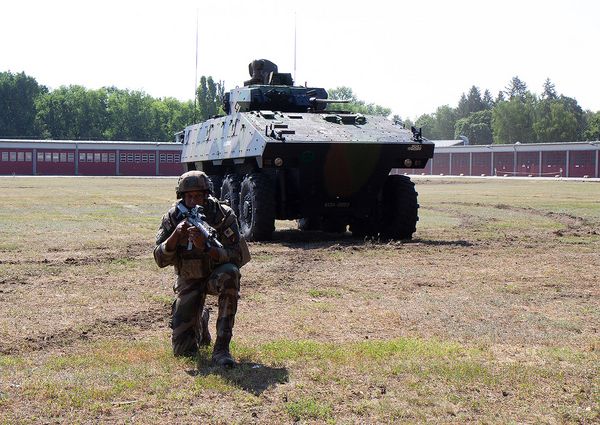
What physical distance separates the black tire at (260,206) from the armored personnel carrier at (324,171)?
0.05 ft

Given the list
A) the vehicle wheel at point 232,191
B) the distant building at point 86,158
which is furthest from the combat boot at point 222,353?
the distant building at point 86,158

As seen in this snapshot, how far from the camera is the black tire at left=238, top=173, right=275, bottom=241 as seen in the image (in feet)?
48.3

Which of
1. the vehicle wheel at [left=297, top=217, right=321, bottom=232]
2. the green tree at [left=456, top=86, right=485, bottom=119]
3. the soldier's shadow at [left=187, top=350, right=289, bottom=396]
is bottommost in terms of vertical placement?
the soldier's shadow at [left=187, top=350, right=289, bottom=396]

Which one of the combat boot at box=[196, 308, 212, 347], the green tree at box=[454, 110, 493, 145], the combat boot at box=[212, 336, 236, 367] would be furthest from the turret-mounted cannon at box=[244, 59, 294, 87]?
the green tree at box=[454, 110, 493, 145]

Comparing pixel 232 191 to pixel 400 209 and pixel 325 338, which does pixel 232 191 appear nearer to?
pixel 400 209

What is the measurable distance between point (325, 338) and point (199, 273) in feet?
4.35

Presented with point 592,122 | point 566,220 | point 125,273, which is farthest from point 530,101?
point 125,273

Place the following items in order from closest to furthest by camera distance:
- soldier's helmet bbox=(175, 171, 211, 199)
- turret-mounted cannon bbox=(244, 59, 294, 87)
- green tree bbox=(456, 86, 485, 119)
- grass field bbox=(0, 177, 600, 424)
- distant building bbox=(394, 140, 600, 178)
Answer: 1. grass field bbox=(0, 177, 600, 424)
2. soldier's helmet bbox=(175, 171, 211, 199)
3. turret-mounted cannon bbox=(244, 59, 294, 87)
4. distant building bbox=(394, 140, 600, 178)
5. green tree bbox=(456, 86, 485, 119)

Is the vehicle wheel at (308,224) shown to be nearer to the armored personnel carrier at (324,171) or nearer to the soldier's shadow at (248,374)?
the armored personnel carrier at (324,171)

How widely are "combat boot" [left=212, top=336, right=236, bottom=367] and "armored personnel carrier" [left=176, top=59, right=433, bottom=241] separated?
811cm

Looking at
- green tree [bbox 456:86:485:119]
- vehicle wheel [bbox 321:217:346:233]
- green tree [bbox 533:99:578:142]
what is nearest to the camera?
vehicle wheel [bbox 321:217:346:233]

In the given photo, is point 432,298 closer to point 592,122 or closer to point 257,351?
point 257,351

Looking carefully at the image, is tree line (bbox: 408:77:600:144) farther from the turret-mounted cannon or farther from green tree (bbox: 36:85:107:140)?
the turret-mounted cannon

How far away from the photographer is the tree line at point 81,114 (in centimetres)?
10850
